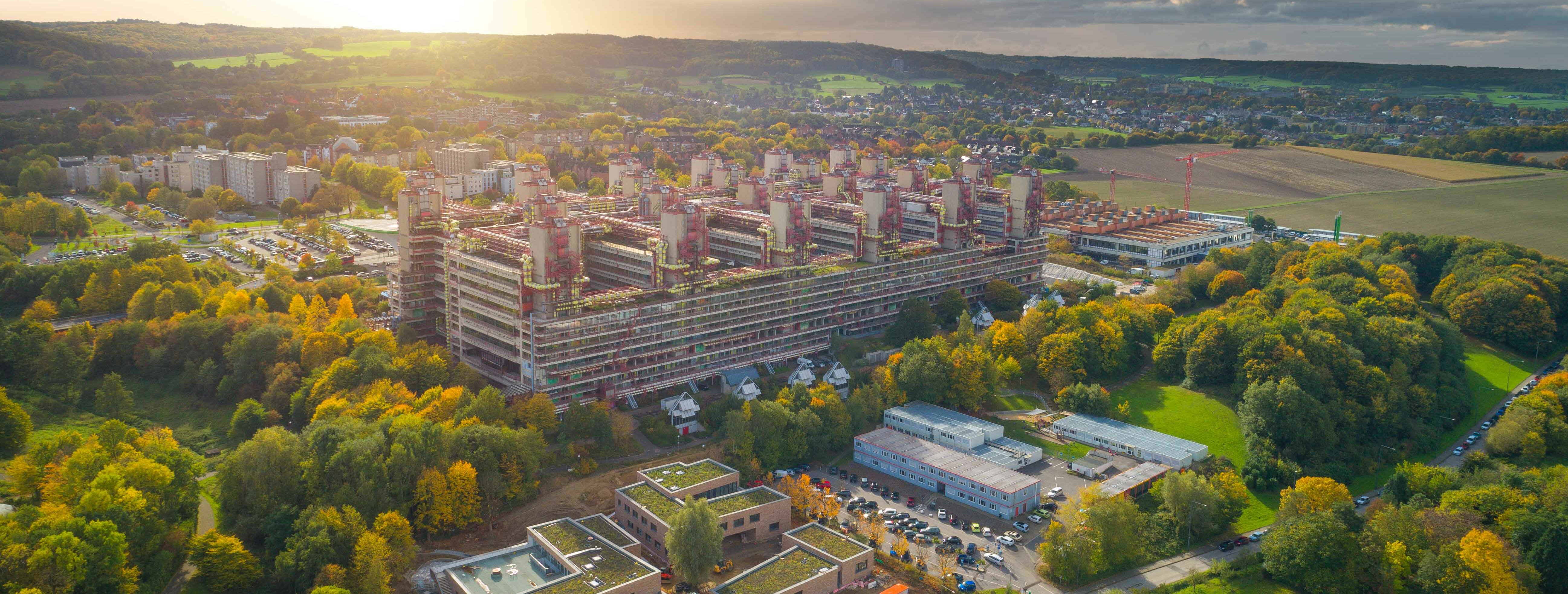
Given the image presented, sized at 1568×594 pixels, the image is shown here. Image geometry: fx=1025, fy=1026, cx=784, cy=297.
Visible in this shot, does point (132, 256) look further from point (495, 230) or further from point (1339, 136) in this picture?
point (1339, 136)

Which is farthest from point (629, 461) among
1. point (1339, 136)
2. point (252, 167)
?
point (1339, 136)

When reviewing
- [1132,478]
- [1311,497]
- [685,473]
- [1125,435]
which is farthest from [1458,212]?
[685,473]

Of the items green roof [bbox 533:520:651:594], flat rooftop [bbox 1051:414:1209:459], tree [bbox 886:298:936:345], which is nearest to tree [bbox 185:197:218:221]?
tree [bbox 886:298:936:345]

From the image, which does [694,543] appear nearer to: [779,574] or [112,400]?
[779,574]

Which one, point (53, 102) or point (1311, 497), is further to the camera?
point (53, 102)

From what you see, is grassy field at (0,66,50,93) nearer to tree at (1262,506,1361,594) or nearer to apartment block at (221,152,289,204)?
apartment block at (221,152,289,204)

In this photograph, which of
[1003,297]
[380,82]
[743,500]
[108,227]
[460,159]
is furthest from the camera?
[380,82]

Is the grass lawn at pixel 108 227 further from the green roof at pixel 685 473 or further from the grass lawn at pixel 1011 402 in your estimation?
the grass lawn at pixel 1011 402

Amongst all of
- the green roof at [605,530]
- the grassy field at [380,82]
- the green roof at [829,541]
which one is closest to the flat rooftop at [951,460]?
the green roof at [829,541]
